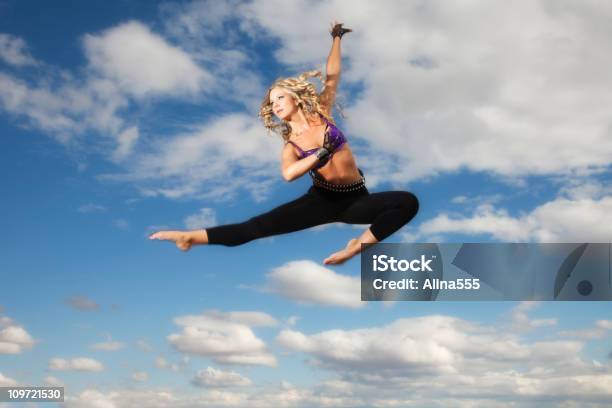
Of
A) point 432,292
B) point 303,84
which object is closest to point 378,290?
point 432,292

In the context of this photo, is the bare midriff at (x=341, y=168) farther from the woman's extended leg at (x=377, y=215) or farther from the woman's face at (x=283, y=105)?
the woman's face at (x=283, y=105)

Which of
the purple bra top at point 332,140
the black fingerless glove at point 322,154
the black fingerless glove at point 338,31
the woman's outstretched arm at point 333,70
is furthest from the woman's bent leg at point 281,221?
the black fingerless glove at point 338,31

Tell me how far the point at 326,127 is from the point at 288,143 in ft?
2.06

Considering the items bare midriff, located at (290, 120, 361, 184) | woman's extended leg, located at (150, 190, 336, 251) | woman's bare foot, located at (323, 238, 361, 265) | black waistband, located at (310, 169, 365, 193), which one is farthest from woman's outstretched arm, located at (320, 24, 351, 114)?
woman's bare foot, located at (323, 238, 361, 265)

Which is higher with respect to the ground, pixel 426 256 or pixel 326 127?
pixel 326 127

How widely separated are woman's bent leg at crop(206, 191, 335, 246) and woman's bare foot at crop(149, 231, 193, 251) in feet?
1.05

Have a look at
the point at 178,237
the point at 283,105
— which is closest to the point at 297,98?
the point at 283,105

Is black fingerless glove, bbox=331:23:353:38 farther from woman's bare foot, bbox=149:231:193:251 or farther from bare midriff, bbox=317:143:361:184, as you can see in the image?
woman's bare foot, bbox=149:231:193:251

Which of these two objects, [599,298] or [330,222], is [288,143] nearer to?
[330,222]

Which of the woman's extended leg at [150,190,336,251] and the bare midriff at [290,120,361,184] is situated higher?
the bare midriff at [290,120,361,184]

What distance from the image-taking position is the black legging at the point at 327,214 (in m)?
11.4

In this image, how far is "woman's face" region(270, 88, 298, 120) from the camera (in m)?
11.6

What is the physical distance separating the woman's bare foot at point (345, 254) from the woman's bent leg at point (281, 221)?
0.50 meters

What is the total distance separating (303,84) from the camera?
11.7m
